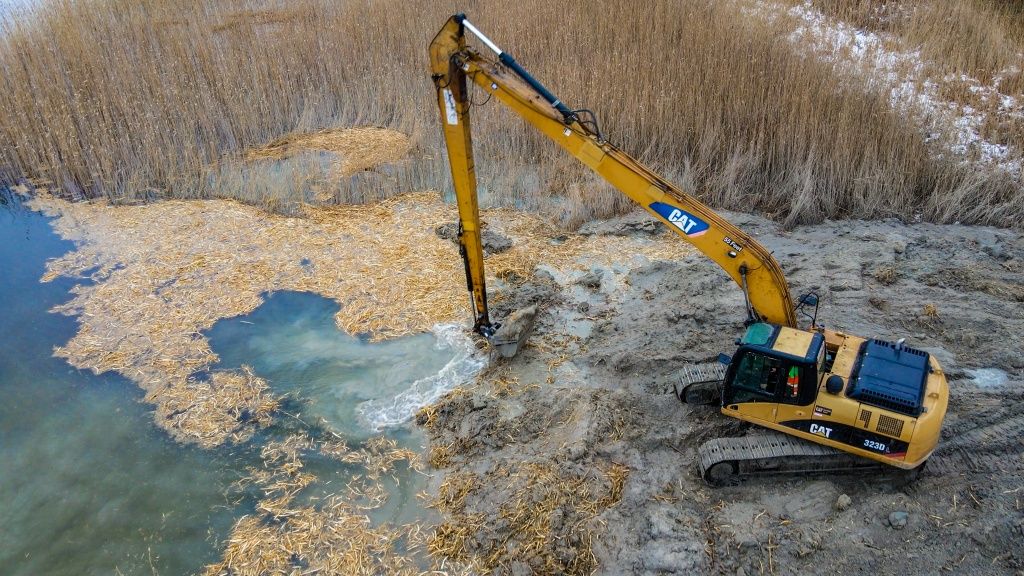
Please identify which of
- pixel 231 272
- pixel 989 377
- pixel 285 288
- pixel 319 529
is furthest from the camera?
pixel 231 272

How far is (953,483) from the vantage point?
584cm

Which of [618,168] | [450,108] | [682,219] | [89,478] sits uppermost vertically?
[450,108]

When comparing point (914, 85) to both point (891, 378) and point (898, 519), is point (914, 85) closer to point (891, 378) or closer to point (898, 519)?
point (891, 378)

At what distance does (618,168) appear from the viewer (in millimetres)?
6246

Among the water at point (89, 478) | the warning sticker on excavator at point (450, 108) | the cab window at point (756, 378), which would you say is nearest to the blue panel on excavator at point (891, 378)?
the cab window at point (756, 378)

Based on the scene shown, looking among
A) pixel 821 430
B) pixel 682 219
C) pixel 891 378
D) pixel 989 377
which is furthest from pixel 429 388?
pixel 989 377

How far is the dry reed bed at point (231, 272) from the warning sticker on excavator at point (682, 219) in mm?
3528

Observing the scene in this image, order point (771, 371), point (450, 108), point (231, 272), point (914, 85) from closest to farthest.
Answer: point (771, 371), point (450, 108), point (231, 272), point (914, 85)

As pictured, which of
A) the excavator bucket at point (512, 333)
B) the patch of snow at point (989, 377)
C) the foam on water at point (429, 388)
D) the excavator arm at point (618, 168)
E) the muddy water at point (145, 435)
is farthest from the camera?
the excavator bucket at point (512, 333)

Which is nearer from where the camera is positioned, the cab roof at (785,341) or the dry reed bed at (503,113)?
the cab roof at (785,341)

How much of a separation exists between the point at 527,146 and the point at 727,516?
329 inches

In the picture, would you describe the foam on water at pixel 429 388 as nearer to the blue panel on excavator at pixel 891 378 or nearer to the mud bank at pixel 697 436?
the mud bank at pixel 697 436

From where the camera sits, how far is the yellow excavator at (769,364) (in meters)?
5.61

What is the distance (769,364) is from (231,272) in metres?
7.75
